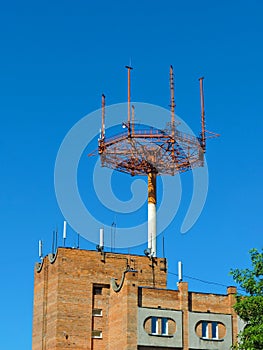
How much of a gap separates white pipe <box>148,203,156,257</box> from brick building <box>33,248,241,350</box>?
273 cm

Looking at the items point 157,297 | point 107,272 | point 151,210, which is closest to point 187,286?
point 157,297

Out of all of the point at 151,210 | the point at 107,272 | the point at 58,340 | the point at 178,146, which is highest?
the point at 178,146

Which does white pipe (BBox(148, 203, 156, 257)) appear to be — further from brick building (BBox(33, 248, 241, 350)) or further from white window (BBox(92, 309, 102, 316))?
white window (BBox(92, 309, 102, 316))

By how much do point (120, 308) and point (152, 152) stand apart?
18129 mm

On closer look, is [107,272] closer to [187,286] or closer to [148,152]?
[187,286]

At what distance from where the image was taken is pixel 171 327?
73125mm

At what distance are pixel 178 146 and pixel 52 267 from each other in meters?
17.3

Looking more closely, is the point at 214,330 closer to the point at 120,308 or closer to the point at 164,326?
the point at 164,326

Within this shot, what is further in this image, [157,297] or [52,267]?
[52,267]

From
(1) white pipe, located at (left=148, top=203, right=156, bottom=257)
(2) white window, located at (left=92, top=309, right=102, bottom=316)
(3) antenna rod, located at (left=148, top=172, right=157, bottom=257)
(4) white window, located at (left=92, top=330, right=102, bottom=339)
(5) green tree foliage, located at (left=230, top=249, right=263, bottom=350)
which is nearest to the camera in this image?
(5) green tree foliage, located at (left=230, top=249, right=263, bottom=350)

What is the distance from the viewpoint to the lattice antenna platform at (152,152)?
3327 inches

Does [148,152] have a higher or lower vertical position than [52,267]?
higher

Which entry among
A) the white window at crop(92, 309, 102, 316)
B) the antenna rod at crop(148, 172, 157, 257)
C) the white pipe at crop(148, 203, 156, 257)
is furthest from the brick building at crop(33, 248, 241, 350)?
the antenna rod at crop(148, 172, 157, 257)

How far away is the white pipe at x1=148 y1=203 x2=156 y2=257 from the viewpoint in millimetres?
83206
